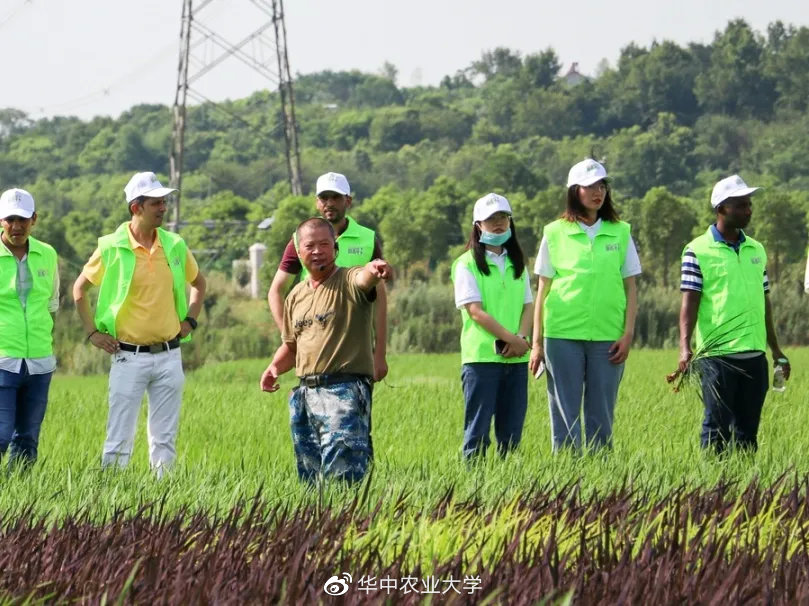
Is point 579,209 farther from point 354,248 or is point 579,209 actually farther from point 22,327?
point 22,327

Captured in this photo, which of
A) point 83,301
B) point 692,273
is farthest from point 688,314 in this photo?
A: point 83,301

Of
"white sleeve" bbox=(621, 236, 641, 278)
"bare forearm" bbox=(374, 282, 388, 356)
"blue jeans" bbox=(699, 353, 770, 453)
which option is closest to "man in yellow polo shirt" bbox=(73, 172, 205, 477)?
"bare forearm" bbox=(374, 282, 388, 356)

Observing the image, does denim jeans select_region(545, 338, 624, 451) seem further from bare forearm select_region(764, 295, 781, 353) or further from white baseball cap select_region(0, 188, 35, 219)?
white baseball cap select_region(0, 188, 35, 219)

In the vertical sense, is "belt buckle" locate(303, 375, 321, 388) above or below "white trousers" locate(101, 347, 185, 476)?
above

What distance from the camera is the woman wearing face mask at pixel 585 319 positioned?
7773 millimetres

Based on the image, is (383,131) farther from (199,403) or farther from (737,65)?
(199,403)

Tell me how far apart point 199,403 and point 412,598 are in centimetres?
996

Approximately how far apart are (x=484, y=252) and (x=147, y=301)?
165 cm


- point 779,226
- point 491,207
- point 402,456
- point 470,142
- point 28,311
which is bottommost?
point 402,456

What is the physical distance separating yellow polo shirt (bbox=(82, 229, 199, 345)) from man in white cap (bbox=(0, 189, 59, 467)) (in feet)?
1.13

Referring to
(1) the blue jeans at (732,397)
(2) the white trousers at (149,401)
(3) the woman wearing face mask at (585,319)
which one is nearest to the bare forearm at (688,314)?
(1) the blue jeans at (732,397)

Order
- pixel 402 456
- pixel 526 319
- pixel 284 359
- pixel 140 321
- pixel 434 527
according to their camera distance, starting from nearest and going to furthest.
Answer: pixel 434 527
pixel 284 359
pixel 140 321
pixel 526 319
pixel 402 456

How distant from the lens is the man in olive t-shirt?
638 cm

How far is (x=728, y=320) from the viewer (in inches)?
300
